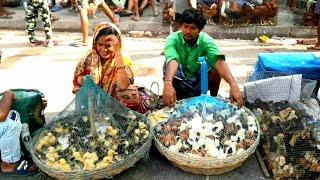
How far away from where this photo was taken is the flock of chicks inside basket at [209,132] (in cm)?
318

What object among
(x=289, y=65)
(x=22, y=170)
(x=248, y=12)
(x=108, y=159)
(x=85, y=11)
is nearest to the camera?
(x=108, y=159)

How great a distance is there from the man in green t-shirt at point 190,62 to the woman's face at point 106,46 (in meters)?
0.50

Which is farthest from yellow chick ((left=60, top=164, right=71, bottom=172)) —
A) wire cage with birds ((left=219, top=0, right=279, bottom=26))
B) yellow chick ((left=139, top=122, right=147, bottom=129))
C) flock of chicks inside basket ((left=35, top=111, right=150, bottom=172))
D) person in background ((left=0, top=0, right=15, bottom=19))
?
person in background ((left=0, top=0, right=15, bottom=19))

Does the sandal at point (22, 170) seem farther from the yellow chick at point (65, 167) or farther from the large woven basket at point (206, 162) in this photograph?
the large woven basket at point (206, 162)

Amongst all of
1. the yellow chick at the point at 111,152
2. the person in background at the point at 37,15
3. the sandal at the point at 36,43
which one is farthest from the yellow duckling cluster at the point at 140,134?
the sandal at the point at 36,43

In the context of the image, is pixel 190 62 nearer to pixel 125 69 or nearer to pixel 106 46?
pixel 125 69

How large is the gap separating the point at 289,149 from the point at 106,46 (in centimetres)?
173

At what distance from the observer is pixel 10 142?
3.23m

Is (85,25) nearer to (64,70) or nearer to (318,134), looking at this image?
(64,70)

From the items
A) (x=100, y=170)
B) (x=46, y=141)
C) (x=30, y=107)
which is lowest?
(x=100, y=170)

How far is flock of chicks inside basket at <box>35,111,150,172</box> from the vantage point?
10.1ft

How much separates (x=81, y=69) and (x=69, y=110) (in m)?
0.44

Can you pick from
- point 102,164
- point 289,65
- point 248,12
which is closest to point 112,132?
point 102,164

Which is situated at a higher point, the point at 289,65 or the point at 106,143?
→ the point at 289,65
